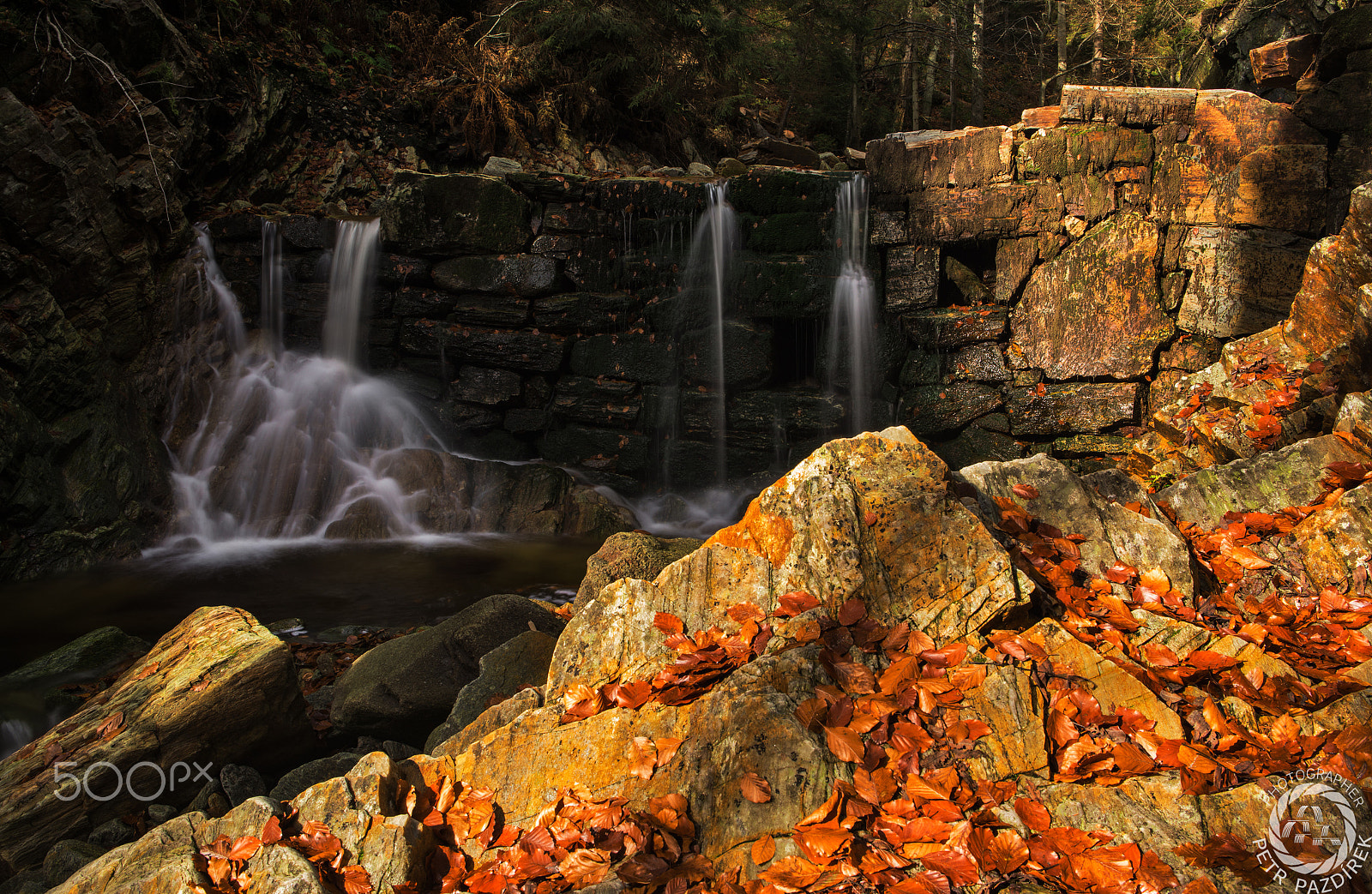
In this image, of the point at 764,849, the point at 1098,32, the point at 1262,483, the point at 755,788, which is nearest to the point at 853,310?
the point at 1262,483

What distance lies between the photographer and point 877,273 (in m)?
9.61

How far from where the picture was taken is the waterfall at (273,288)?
421 inches

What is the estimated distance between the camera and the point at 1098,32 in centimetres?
1742

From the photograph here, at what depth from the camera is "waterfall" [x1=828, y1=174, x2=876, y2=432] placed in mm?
9547

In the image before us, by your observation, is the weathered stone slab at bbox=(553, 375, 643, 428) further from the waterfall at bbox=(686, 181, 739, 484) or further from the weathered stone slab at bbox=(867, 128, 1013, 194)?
the weathered stone slab at bbox=(867, 128, 1013, 194)

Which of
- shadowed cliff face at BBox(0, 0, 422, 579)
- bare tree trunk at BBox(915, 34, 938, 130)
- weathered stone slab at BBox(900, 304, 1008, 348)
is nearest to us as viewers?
shadowed cliff face at BBox(0, 0, 422, 579)

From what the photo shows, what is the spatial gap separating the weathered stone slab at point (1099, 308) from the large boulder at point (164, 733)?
28.0 feet

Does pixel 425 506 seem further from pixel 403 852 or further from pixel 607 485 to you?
pixel 403 852

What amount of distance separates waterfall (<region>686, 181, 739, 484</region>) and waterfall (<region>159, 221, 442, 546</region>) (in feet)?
14.0

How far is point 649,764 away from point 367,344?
32.3 ft

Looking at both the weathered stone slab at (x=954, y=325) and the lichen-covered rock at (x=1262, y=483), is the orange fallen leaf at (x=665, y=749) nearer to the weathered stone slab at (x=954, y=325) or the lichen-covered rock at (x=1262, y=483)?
the lichen-covered rock at (x=1262, y=483)

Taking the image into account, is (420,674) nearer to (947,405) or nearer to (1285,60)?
(947,405)

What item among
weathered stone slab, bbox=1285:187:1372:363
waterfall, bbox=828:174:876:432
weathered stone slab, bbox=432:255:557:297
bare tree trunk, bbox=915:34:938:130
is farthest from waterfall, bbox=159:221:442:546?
bare tree trunk, bbox=915:34:938:130

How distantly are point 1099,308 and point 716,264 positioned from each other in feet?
15.7
